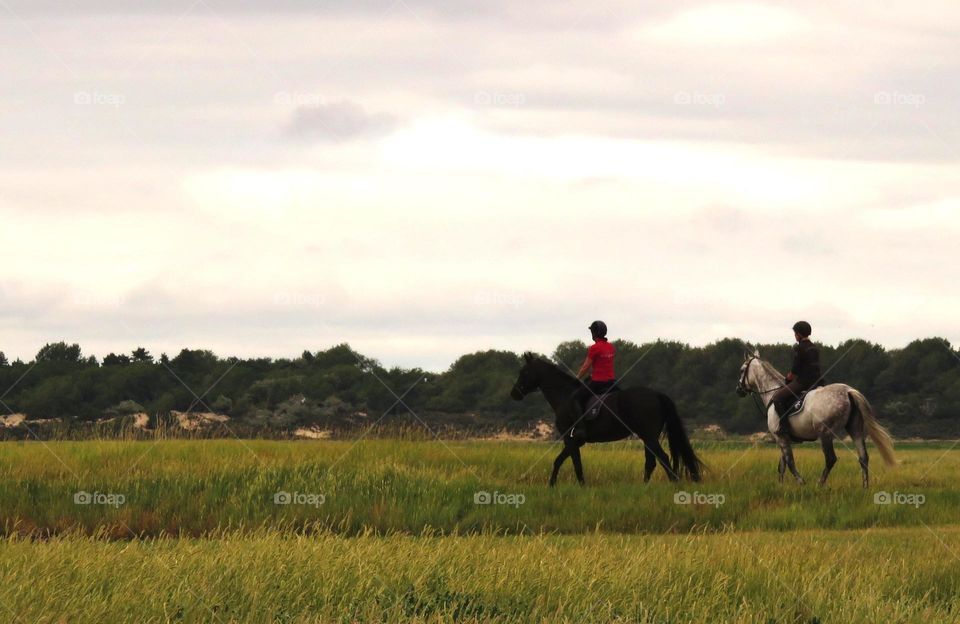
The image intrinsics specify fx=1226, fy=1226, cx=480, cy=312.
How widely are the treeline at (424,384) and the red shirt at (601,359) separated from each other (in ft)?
101

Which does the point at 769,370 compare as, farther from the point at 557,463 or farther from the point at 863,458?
the point at 557,463

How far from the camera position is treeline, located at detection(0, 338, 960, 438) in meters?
57.0

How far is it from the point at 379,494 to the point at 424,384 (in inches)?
1851

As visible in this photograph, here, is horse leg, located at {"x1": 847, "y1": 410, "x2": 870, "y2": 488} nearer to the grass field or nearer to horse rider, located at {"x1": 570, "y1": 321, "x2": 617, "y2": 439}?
the grass field

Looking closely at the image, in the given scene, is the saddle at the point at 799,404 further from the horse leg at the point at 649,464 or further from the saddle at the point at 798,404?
the horse leg at the point at 649,464

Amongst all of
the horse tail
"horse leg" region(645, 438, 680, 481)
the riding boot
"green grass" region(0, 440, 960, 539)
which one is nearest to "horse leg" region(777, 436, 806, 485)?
"green grass" region(0, 440, 960, 539)

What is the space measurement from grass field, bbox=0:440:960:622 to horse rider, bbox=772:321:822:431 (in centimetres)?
160

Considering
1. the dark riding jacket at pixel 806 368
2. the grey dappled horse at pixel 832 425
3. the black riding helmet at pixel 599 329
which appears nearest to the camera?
the black riding helmet at pixel 599 329

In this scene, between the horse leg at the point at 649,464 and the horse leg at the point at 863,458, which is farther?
the horse leg at the point at 863,458

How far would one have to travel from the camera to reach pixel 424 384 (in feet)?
223

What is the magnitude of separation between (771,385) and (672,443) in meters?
3.23

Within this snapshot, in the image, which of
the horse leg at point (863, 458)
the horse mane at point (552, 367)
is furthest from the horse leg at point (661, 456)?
the horse leg at point (863, 458)

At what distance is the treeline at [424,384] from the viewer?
2244 inches

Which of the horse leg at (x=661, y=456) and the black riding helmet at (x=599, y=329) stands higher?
the black riding helmet at (x=599, y=329)
